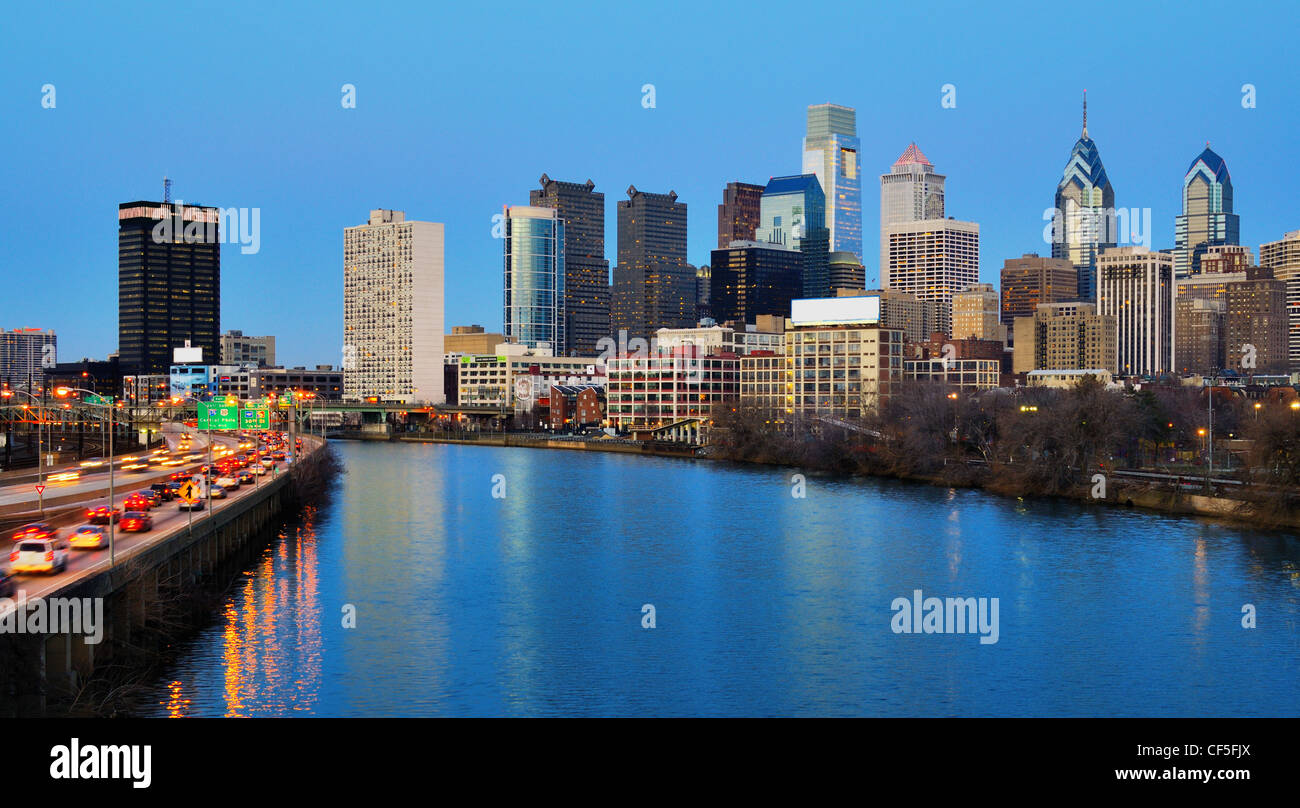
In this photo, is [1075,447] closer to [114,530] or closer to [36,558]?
[114,530]

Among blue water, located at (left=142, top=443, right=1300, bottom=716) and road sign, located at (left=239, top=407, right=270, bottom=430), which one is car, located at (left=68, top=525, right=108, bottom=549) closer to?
blue water, located at (left=142, top=443, right=1300, bottom=716)

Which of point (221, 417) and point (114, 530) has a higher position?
point (221, 417)

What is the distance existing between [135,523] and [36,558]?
8.52 meters

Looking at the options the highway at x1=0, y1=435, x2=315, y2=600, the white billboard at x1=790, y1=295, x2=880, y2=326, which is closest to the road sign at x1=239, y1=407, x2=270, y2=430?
the highway at x1=0, y1=435, x2=315, y2=600

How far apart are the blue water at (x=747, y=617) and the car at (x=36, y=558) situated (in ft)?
12.4

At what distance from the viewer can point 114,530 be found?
33781mm

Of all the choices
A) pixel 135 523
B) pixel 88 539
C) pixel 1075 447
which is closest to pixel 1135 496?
pixel 1075 447

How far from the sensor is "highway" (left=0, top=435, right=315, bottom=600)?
88.7 ft

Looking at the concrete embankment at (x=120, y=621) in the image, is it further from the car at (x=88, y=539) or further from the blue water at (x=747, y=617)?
the car at (x=88, y=539)

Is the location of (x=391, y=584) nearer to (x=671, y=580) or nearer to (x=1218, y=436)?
(x=671, y=580)

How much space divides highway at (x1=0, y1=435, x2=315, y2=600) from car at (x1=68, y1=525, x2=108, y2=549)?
27 cm

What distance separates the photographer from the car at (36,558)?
2822cm
